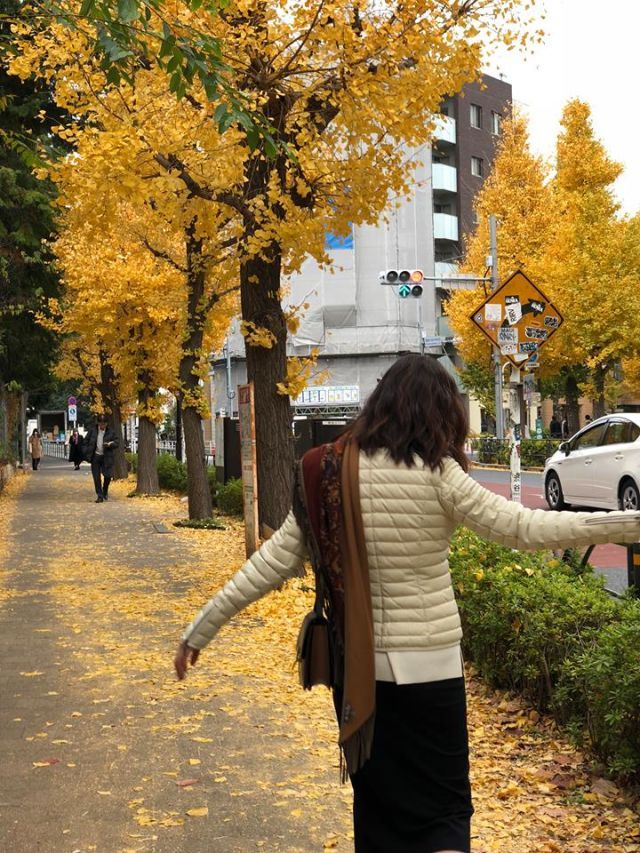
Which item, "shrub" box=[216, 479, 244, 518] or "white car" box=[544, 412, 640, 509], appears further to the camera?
"shrub" box=[216, 479, 244, 518]

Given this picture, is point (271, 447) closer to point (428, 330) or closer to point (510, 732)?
point (510, 732)

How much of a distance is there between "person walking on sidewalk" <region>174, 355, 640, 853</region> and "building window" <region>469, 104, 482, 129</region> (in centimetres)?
6051

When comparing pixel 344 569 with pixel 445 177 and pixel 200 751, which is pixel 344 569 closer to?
pixel 200 751

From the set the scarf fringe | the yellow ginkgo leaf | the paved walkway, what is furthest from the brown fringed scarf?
the yellow ginkgo leaf

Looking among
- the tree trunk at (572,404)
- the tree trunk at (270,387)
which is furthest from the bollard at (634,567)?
the tree trunk at (572,404)

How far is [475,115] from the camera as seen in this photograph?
200 feet

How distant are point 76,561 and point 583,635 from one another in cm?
927

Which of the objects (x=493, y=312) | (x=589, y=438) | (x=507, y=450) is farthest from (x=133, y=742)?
(x=507, y=450)

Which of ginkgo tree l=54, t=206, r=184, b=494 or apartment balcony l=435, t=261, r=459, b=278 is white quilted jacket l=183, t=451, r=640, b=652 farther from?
apartment balcony l=435, t=261, r=459, b=278

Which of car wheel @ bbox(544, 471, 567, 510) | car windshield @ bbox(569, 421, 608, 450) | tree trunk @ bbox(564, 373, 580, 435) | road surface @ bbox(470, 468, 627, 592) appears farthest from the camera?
tree trunk @ bbox(564, 373, 580, 435)

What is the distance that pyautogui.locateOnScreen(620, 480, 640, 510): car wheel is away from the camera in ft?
50.6

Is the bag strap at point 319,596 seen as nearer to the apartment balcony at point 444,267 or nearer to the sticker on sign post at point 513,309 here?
the sticker on sign post at point 513,309

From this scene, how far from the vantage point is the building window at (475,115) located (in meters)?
60.7

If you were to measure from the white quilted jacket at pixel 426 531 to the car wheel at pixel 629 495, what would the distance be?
42.1 ft
